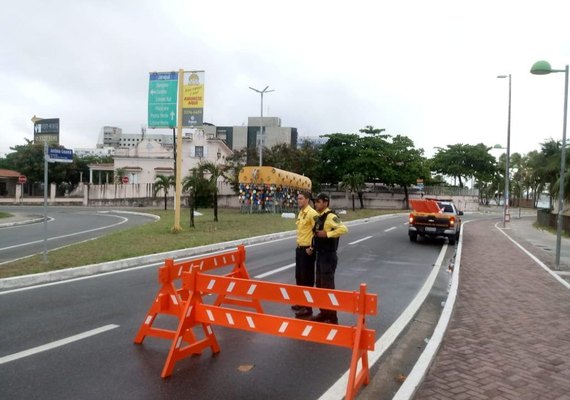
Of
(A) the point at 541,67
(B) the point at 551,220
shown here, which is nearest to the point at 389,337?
(A) the point at 541,67

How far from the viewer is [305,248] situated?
740 centimetres

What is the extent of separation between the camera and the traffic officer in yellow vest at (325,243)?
6867 mm

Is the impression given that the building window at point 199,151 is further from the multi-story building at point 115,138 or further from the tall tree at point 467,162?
the multi-story building at point 115,138

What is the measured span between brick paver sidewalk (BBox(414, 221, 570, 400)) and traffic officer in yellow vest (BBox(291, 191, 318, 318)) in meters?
2.12

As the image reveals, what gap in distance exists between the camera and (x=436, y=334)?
6133 mm

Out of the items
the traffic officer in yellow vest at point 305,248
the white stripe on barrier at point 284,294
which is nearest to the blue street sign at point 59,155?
the traffic officer in yellow vest at point 305,248

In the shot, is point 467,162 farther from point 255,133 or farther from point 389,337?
point 389,337

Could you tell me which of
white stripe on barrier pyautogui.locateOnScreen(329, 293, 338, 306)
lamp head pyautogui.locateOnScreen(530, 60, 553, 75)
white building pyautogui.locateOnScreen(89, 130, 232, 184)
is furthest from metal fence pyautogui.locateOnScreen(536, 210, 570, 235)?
white building pyautogui.locateOnScreen(89, 130, 232, 184)

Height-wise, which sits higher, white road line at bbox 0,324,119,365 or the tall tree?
the tall tree

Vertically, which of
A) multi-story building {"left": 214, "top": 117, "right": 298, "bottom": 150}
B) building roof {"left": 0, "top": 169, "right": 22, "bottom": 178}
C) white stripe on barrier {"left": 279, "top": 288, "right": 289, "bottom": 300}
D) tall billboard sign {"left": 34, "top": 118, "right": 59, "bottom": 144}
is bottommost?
white stripe on barrier {"left": 279, "top": 288, "right": 289, "bottom": 300}

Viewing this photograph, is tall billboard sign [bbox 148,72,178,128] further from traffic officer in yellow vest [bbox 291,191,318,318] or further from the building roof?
the building roof

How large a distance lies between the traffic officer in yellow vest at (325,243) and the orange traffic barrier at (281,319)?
2041 millimetres

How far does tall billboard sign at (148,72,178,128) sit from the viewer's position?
18.4 metres

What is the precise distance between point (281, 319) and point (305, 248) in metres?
2.77
